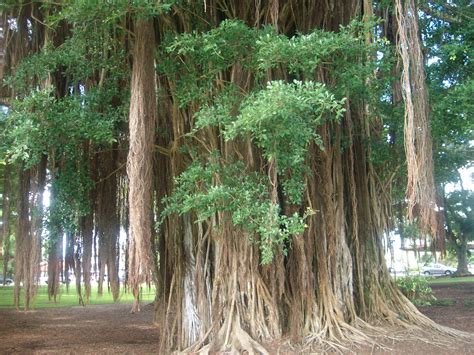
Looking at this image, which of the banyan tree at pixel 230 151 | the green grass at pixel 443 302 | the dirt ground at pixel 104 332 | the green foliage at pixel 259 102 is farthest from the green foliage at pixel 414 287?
the green foliage at pixel 259 102

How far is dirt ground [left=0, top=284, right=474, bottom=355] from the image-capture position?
5625 mm

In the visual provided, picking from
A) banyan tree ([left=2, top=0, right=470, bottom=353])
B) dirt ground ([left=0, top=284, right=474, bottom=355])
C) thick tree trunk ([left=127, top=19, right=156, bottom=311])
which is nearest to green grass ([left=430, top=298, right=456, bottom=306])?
dirt ground ([left=0, top=284, right=474, bottom=355])

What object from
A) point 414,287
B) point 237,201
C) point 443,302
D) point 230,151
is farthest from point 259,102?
point 443,302

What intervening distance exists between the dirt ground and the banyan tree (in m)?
0.61

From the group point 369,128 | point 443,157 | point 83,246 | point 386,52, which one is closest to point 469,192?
point 443,157

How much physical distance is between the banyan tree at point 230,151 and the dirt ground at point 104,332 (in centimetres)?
61

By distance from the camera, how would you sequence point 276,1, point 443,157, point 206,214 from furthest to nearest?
1. point 443,157
2. point 276,1
3. point 206,214

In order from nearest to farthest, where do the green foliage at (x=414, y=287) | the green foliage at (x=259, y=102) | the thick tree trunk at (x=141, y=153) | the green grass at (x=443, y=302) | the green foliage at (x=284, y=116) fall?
the green foliage at (x=284, y=116) → the green foliage at (x=259, y=102) → the thick tree trunk at (x=141, y=153) → the green foliage at (x=414, y=287) → the green grass at (x=443, y=302)

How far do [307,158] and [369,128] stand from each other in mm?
1440

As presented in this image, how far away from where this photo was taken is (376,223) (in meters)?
6.63

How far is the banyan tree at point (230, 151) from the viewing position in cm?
476

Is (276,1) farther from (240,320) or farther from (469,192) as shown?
(469,192)

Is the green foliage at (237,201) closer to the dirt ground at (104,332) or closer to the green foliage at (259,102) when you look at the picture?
the green foliage at (259,102)

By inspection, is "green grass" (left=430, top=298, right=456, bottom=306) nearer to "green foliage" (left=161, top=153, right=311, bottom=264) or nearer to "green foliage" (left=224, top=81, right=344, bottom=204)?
"green foliage" (left=161, top=153, right=311, bottom=264)
